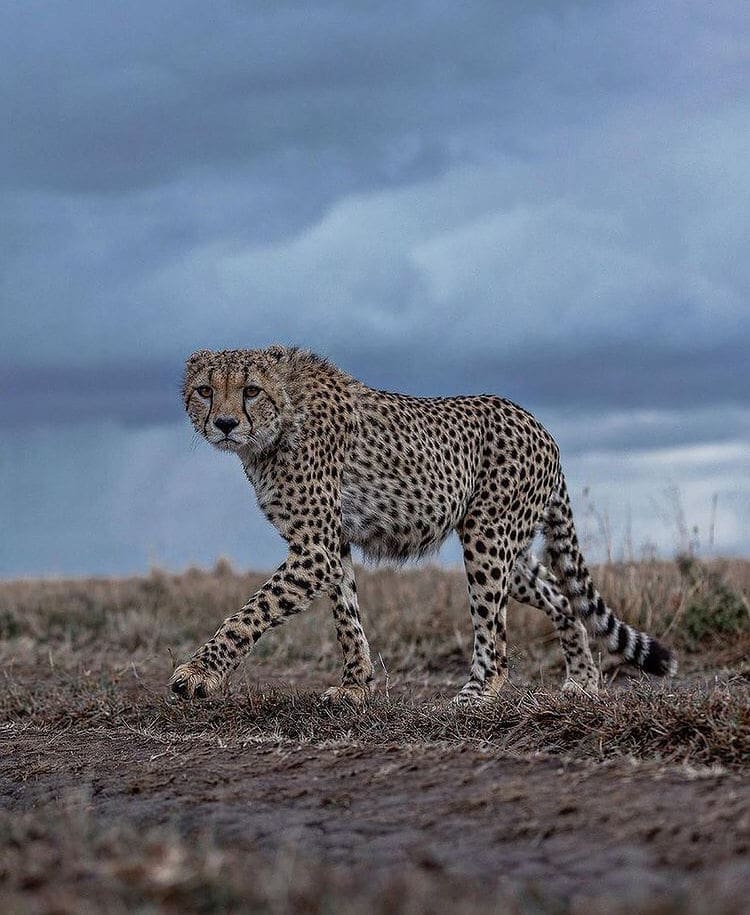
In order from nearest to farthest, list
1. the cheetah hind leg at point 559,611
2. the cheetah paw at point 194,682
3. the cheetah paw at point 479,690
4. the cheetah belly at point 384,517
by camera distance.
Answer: the cheetah paw at point 194,682 < the cheetah paw at point 479,690 < the cheetah belly at point 384,517 < the cheetah hind leg at point 559,611

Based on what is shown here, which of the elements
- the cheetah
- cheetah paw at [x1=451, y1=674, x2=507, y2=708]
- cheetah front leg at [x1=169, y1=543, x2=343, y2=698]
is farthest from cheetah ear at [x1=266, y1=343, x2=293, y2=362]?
cheetah paw at [x1=451, y1=674, x2=507, y2=708]

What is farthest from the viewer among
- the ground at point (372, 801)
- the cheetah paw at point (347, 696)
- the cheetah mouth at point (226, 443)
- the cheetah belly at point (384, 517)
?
the cheetah belly at point (384, 517)

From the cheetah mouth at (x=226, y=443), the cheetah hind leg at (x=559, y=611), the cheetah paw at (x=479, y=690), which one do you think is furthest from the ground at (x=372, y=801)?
the cheetah mouth at (x=226, y=443)

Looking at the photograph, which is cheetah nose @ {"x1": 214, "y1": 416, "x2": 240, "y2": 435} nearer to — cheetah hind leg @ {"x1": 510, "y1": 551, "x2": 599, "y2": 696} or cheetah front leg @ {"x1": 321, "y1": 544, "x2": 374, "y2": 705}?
cheetah front leg @ {"x1": 321, "y1": 544, "x2": 374, "y2": 705}

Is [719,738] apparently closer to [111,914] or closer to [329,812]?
[329,812]

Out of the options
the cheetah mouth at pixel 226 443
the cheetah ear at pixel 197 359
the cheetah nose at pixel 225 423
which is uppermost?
the cheetah ear at pixel 197 359

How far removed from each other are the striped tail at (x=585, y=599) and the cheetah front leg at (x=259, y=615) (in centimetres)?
172

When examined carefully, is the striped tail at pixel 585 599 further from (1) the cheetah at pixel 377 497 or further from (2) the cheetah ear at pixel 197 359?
(2) the cheetah ear at pixel 197 359

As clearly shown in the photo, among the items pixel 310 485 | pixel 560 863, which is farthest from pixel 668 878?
pixel 310 485

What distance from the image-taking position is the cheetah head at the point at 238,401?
6.06 m

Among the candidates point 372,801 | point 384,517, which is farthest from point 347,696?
point 372,801

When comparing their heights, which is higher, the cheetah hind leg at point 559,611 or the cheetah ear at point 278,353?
the cheetah ear at point 278,353

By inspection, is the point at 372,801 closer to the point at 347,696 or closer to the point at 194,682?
the point at 194,682

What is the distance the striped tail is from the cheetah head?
1.90 m
